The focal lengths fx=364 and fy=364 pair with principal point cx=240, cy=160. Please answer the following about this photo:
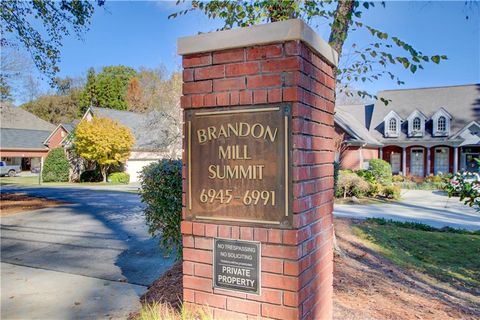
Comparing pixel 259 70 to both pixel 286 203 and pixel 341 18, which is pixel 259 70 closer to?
pixel 286 203

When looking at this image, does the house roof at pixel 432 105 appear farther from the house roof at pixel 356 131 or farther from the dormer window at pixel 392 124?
the house roof at pixel 356 131

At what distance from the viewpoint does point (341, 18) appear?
4.79m

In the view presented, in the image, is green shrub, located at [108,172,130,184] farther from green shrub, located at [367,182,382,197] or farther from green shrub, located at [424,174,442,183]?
green shrub, located at [424,174,442,183]

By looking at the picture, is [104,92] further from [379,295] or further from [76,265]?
[379,295]

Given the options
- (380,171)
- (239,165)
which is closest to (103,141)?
(380,171)

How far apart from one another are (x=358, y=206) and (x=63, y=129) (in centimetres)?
3067

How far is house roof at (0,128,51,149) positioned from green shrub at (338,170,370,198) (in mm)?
34151

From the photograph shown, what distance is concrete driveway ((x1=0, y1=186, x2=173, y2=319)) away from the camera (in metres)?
4.32

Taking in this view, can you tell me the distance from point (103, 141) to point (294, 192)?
1068 inches

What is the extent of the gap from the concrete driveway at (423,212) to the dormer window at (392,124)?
1132 cm

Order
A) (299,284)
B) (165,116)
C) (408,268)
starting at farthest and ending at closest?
(165,116)
(408,268)
(299,284)

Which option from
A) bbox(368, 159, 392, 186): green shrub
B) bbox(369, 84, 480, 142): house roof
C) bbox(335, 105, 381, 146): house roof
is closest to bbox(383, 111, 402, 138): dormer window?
bbox(369, 84, 480, 142): house roof

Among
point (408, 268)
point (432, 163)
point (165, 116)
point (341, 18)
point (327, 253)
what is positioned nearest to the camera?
point (327, 253)

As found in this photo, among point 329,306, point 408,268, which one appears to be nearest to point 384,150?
point 408,268
